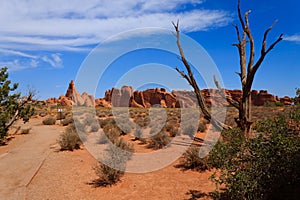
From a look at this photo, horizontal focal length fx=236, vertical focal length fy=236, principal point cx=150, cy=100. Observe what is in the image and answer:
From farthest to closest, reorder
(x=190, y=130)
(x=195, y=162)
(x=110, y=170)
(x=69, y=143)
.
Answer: (x=190, y=130) → (x=69, y=143) → (x=195, y=162) → (x=110, y=170)

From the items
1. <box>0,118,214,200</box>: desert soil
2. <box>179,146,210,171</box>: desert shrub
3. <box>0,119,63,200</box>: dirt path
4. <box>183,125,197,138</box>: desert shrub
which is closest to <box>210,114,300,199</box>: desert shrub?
<box>0,118,214,200</box>: desert soil

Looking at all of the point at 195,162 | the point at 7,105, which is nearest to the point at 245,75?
the point at 195,162

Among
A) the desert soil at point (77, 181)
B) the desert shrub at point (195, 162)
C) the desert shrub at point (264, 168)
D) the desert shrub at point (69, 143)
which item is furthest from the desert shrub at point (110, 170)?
the desert shrub at point (69, 143)

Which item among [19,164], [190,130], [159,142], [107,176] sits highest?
[190,130]

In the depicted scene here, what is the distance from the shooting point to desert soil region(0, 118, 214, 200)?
6.47 metres

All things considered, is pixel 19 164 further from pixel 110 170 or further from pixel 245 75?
pixel 245 75

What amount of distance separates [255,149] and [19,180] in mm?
7167

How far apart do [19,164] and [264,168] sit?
29.7ft

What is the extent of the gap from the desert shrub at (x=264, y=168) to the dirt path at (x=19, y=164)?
18.0 ft

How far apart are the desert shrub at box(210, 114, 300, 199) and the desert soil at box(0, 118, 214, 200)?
1.83 meters

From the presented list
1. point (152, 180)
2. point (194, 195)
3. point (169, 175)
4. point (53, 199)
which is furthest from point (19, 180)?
point (194, 195)

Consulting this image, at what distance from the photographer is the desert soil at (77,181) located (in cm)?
647

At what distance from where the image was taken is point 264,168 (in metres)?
4.62

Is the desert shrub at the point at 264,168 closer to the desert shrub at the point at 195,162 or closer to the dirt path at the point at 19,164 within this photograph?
the desert shrub at the point at 195,162
